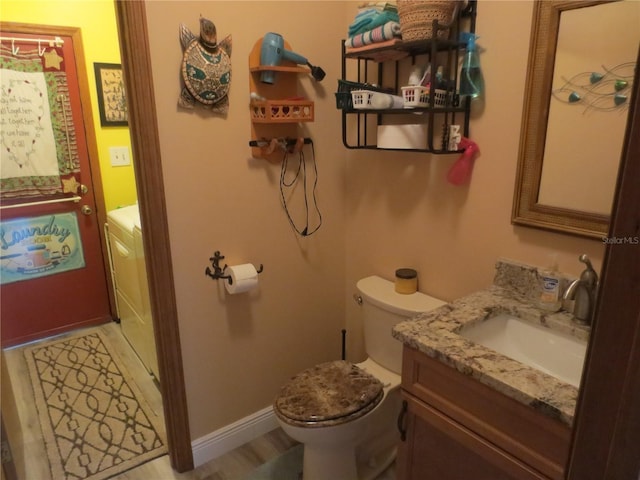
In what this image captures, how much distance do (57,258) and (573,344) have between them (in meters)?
3.02

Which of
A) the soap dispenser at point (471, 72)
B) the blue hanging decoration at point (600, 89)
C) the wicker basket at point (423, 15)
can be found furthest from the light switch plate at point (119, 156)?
the blue hanging decoration at point (600, 89)

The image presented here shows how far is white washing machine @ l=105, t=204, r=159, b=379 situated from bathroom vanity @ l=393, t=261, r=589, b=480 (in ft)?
4.75

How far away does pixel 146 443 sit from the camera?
6.81 ft

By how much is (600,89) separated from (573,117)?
0.10 m

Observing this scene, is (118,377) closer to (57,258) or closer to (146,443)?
(146,443)

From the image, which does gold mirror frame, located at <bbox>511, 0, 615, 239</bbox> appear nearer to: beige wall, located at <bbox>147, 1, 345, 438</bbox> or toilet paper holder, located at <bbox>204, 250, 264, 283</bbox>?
beige wall, located at <bbox>147, 1, 345, 438</bbox>

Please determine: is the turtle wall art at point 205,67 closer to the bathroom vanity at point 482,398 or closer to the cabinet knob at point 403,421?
the bathroom vanity at point 482,398

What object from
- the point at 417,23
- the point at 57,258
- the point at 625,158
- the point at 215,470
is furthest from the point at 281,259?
the point at 57,258

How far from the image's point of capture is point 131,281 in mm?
2555

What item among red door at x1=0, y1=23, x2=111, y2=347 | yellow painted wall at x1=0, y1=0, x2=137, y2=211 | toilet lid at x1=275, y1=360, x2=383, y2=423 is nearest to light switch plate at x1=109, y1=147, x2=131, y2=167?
yellow painted wall at x1=0, y1=0, x2=137, y2=211

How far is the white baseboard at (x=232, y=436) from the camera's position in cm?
191

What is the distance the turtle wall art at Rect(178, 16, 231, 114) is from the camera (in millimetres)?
1502

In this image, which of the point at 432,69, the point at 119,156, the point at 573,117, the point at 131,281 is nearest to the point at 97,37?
the point at 119,156

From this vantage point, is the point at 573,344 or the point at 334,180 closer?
the point at 573,344
